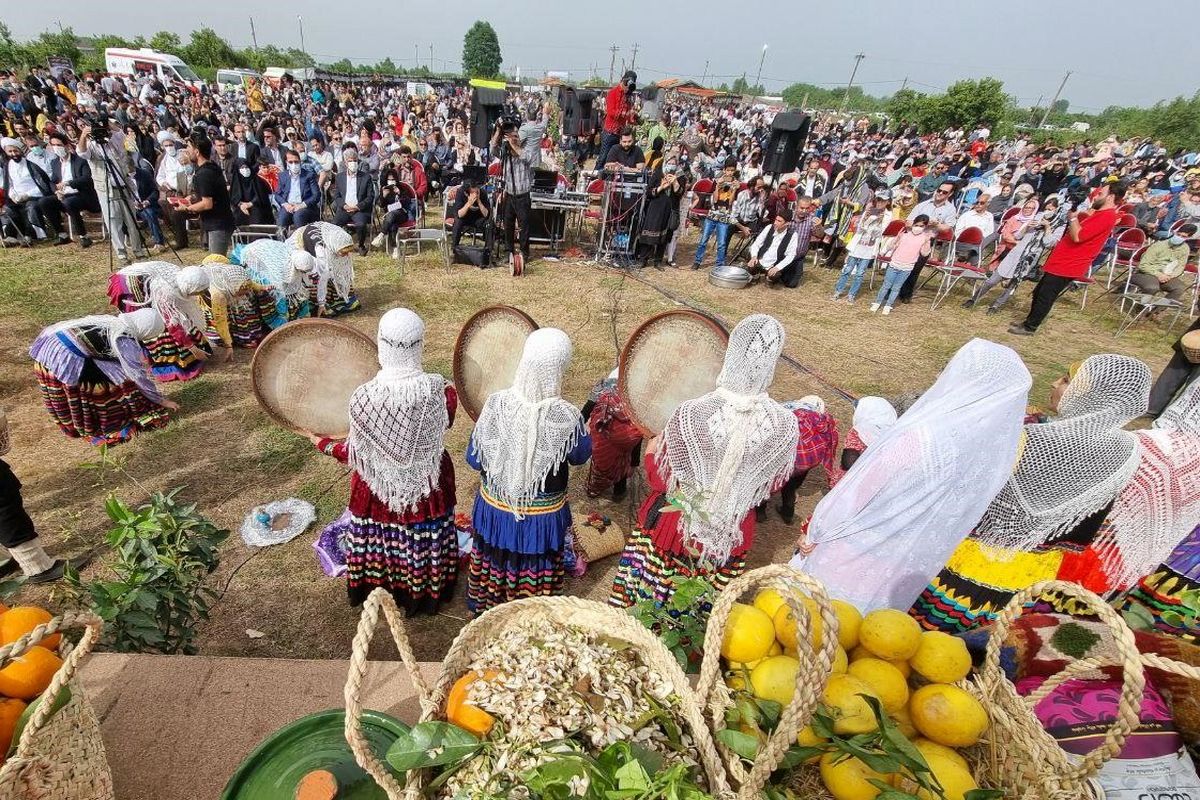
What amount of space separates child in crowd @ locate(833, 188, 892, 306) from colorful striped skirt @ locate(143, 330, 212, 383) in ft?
32.0

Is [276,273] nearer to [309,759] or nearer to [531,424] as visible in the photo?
[531,424]

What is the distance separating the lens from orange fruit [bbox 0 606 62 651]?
1460 millimetres

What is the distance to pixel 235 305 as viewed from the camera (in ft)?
20.6

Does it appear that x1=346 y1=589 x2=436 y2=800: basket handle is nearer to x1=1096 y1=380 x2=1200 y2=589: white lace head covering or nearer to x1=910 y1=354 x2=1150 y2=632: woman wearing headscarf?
x1=910 y1=354 x2=1150 y2=632: woman wearing headscarf

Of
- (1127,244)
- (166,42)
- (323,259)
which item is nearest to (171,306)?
(323,259)

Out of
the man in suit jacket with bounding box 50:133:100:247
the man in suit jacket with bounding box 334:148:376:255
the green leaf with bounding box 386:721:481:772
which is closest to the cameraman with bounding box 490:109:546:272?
the man in suit jacket with bounding box 334:148:376:255

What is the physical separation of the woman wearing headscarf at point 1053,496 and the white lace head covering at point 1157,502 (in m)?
0.08

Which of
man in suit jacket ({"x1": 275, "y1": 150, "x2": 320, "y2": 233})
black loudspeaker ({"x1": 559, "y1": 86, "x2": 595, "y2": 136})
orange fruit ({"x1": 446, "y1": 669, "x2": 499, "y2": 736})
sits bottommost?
man in suit jacket ({"x1": 275, "y1": 150, "x2": 320, "y2": 233})

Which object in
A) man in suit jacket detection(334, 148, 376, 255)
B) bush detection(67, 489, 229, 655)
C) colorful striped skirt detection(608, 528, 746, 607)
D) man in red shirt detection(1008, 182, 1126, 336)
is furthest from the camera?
man in suit jacket detection(334, 148, 376, 255)

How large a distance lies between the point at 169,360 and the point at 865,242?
33.4 feet

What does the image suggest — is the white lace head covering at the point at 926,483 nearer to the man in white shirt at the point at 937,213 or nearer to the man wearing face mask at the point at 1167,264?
the man in white shirt at the point at 937,213

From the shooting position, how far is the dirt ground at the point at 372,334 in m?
3.51

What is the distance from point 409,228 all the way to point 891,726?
10207 millimetres

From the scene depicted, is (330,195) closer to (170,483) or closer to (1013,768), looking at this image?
(170,483)
